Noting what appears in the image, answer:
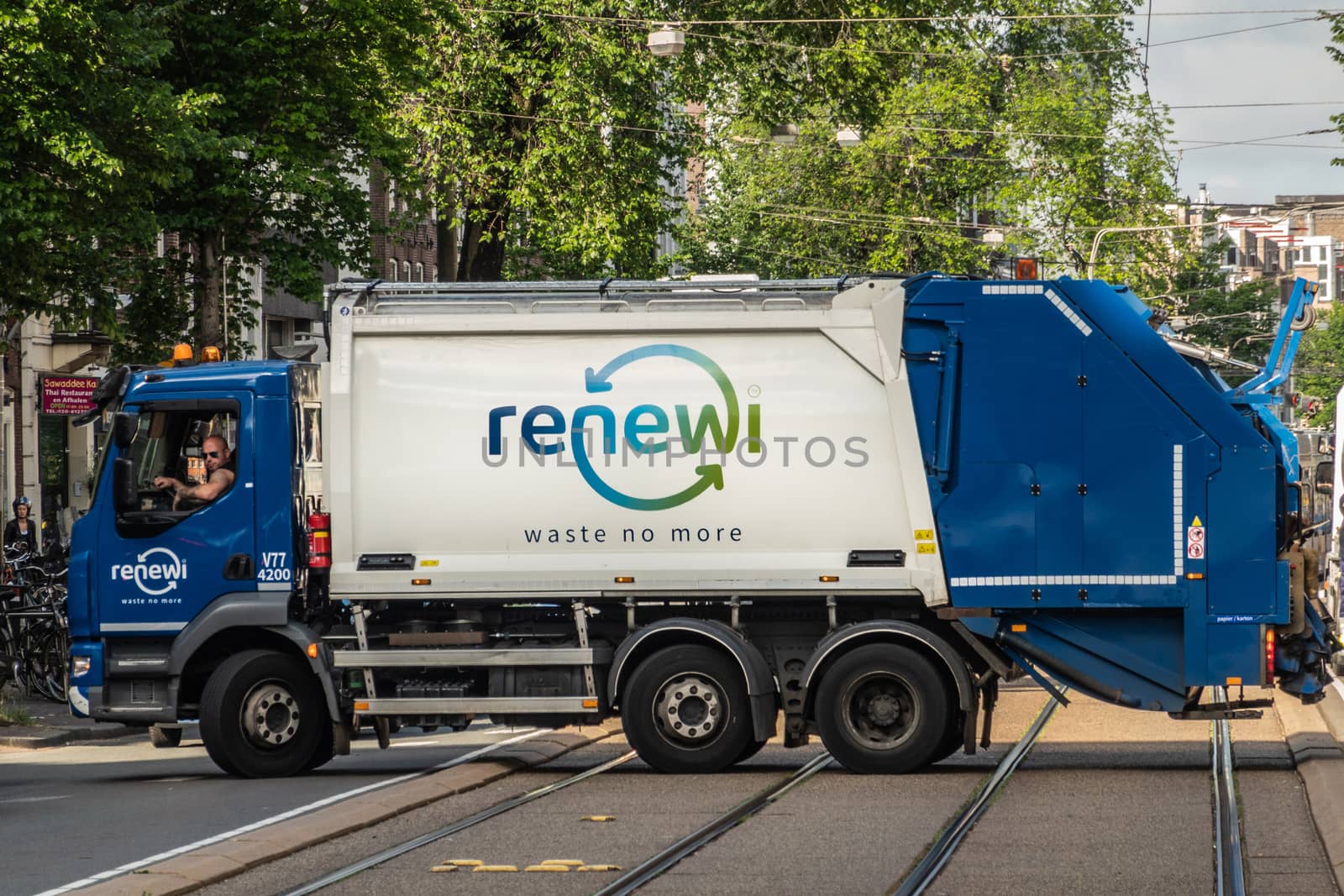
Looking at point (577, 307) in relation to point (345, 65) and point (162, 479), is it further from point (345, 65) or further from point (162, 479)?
point (345, 65)

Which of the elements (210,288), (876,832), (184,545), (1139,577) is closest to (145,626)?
(184,545)

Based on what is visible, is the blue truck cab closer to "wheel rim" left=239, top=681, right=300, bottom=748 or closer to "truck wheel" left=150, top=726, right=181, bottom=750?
"wheel rim" left=239, top=681, right=300, bottom=748

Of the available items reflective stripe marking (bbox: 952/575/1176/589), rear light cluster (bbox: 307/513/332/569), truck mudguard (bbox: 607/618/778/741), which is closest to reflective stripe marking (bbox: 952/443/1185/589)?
reflective stripe marking (bbox: 952/575/1176/589)

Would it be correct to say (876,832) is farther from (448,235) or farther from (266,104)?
(448,235)

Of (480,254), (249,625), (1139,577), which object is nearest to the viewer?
(1139,577)

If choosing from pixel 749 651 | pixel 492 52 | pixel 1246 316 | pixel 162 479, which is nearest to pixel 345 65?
pixel 492 52

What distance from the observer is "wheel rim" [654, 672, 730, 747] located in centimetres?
1327

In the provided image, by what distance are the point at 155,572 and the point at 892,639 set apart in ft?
16.0

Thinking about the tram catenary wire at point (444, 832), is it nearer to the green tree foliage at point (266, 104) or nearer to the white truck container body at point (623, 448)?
the white truck container body at point (623, 448)

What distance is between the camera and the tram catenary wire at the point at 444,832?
9.10 m

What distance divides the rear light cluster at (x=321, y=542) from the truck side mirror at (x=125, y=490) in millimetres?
1268

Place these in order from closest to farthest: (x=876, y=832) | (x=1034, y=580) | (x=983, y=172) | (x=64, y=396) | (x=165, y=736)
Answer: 1. (x=876, y=832)
2. (x=1034, y=580)
3. (x=165, y=736)
4. (x=64, y=396)
5. (x=983, y=172)

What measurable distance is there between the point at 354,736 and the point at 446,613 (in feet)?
3.36

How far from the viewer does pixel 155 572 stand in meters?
13.8
